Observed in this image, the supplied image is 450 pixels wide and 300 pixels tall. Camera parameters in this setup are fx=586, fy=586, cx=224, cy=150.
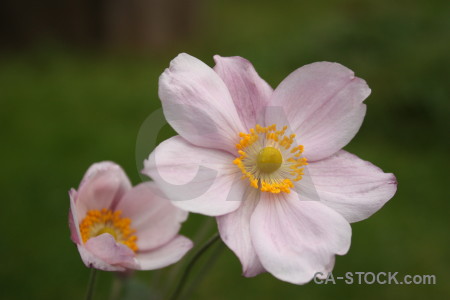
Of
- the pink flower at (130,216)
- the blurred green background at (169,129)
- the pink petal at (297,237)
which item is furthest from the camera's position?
the blurred green background at (169,129)

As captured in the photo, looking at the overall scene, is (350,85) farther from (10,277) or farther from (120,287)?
(10,277)

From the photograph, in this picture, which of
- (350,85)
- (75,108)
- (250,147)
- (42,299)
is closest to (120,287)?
(250,147)

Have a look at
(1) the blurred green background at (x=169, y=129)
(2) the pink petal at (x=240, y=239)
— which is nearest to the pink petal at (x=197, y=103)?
(2) the pink petal at (x=240, y=239)

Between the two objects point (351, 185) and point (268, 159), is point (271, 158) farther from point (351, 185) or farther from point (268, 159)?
point (351, 185)

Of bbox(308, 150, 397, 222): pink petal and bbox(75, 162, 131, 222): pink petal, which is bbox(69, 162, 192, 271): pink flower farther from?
bbox(308, 150, 397, 222): pink petal

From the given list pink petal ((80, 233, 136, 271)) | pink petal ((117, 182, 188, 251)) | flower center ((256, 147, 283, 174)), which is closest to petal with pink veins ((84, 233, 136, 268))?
pink petal ((80, 233, 136, 271))

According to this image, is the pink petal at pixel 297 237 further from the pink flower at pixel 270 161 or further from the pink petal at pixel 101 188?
the pink petal at pixel 101 188
